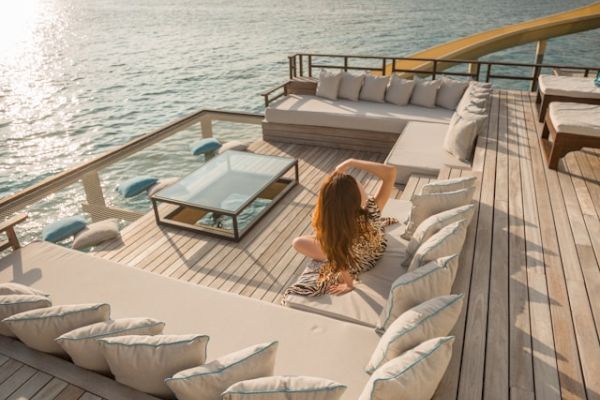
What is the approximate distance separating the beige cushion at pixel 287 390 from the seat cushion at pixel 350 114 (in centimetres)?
570

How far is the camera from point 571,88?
225 inches

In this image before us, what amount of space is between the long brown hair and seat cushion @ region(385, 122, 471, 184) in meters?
2.76

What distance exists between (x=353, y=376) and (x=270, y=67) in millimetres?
21476

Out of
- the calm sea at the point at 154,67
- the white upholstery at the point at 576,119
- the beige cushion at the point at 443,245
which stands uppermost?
the white upholstery at the point at 576,119

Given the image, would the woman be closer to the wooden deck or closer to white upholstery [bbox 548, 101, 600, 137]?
the wooden deck

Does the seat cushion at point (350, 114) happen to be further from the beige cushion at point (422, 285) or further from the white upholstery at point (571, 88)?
the beige cushion at point (422, 285)

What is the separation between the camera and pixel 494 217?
3613 mm

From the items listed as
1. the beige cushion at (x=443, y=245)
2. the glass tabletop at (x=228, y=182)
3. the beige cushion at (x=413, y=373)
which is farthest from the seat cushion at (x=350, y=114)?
the beige cushion at (x=413, y=373)

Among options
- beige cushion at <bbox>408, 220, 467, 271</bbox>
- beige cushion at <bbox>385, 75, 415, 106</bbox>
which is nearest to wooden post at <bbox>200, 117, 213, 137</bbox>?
beige cushion at <bbox>385, 75, 415, 106</bbox>

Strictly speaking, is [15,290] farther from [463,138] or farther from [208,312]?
[463,138]

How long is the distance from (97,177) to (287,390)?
195 inches

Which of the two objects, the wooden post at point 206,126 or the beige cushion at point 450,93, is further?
the wooden post at point 206,126

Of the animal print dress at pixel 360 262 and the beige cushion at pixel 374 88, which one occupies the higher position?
the beige cushion at pixel 374 88

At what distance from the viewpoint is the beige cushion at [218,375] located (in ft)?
6.06
